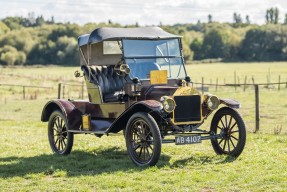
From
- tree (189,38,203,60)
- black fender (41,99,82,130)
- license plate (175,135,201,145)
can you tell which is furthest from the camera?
tree (189,38,203,60)

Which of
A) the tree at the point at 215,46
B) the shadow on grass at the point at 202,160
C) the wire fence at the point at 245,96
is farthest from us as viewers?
the tree at the point at 215,46

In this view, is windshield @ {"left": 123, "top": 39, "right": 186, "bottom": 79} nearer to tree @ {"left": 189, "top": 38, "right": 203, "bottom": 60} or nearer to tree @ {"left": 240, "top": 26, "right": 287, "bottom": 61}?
tree @ {"left": 240, "top": 26, "right": 287, "bottom": 61}

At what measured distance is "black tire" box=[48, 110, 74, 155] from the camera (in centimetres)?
1173

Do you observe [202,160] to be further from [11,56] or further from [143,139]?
[11,56]

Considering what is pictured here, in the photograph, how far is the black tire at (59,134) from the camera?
38.5 ft

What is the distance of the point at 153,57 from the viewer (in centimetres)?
1148

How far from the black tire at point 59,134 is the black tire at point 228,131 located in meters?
2.96

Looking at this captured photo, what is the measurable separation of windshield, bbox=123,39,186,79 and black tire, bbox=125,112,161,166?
124 cm

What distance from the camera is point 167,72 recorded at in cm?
1130

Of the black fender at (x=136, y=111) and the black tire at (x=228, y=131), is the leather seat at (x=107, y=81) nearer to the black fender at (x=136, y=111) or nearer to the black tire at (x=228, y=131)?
the black fender at (x=136, y=111)

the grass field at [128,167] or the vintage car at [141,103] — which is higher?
the vintage car at [141,103]

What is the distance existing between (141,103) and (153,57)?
1.87 metres

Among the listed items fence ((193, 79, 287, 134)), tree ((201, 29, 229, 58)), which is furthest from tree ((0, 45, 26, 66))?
fence ((193, 79, 287, 134))

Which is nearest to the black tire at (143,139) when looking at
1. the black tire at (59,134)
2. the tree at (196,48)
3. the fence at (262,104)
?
the black tire at (59,134)
